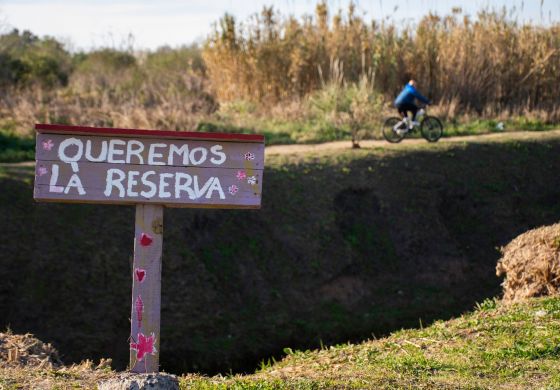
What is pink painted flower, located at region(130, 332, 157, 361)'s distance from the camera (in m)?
5.92

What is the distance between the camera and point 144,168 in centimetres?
590

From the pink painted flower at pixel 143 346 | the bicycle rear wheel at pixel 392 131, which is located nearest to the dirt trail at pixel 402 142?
the bicycle rear wheel at pixel 392 131

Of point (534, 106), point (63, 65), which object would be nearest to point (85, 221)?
point (534, 106)

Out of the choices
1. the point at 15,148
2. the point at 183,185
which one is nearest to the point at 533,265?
the point at 183,185

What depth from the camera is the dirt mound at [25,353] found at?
22.6ft

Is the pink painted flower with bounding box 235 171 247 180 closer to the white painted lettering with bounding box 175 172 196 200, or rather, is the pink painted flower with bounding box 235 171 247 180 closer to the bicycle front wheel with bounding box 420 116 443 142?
the white painted lettering with bounding box 175 172 196 200

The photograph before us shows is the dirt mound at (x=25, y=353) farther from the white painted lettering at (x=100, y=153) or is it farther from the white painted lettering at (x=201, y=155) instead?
the white painted lettering at (x=201, y=155)

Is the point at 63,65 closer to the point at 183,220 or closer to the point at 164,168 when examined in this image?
the point at 183,220

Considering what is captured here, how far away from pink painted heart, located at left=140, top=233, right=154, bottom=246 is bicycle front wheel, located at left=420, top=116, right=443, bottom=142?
40.0 feet

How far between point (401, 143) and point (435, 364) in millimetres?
11195

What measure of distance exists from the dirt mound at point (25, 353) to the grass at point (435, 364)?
1.35 feet

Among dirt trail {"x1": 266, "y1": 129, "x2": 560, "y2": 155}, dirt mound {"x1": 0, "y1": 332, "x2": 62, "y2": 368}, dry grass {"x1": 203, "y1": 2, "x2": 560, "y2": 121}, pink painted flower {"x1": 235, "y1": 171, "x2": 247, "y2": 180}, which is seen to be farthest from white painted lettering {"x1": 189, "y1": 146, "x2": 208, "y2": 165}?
dry grass {"x1": 203, "y1": 2, "x2": 560, "y2": 121}

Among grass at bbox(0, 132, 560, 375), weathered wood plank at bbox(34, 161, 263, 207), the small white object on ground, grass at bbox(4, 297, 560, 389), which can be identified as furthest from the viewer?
grass at bbox(0, 132, 560, 375)

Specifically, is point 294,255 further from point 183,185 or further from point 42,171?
point 42,171
